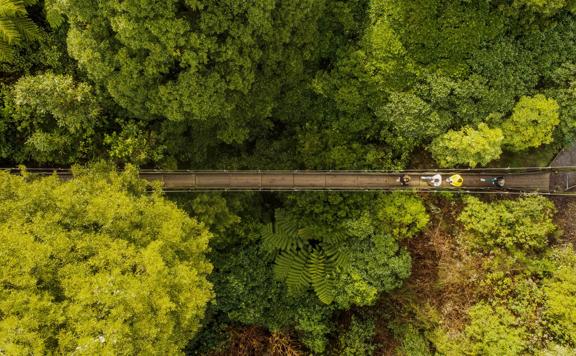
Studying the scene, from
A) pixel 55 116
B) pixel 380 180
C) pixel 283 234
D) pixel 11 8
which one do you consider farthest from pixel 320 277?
pixel 11 8

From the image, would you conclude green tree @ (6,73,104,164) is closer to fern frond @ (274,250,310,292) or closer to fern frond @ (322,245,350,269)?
fern frond @ (274,250,310,292)

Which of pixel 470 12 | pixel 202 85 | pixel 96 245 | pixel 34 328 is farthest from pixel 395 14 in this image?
pixel 34 328

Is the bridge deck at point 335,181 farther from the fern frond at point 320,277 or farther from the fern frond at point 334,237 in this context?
Result: the fern frond at point 320,277

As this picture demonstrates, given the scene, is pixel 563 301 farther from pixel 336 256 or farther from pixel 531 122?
pixel 336 256

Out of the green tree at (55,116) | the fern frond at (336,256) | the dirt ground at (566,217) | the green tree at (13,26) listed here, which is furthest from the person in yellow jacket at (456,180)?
the green tree at (13,26)

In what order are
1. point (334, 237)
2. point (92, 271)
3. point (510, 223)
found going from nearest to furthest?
1. point (92, 271)
2. point (510, 223)
3. point (334, 237)

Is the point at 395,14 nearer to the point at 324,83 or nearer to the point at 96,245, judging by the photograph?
the point at 324,83

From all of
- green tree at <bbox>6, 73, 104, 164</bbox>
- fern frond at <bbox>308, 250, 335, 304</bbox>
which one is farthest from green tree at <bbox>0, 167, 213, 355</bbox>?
fern frond at <bbox>308, 250, 335, 304</bbox>
